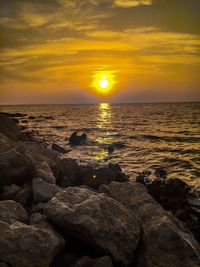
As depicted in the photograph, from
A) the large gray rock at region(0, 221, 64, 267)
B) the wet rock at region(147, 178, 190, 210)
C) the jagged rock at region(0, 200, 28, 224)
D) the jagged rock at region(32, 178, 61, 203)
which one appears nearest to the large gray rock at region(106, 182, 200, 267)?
the large gray rock at region(0, 221, 64, 267)

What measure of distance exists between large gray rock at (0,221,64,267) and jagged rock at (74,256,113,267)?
49cm

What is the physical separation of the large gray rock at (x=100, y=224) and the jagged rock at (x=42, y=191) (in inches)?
56.3

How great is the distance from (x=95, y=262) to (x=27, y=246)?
4.30 ft

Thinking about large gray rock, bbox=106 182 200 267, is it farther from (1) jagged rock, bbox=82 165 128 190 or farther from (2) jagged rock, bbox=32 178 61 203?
(1) jagged rock, bbox=82 165 128 190

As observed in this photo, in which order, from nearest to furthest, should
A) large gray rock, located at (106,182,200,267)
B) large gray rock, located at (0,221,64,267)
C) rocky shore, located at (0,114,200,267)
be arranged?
large gray rock, located at (0,221,64,267), rocky shore, located at (0,114,200,267), large gray rock, located at (106,182,200,267)

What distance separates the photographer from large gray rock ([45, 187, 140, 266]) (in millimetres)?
A: 6055

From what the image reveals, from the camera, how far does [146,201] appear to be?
27.9 feet

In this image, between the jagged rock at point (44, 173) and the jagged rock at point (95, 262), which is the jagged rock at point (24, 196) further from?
the jagged rock at point (95, 262)

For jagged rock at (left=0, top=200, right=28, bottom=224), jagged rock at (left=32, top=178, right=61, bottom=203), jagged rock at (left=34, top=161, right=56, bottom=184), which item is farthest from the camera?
jagged rock at (left=34, top=161, right=56, bottom=184)

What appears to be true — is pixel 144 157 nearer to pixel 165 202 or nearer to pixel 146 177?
pixel 146 177

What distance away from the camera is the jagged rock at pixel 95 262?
564 centimetres

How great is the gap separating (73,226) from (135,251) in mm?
1408

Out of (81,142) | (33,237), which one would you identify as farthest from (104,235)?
(81,142)

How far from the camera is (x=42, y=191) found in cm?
847
